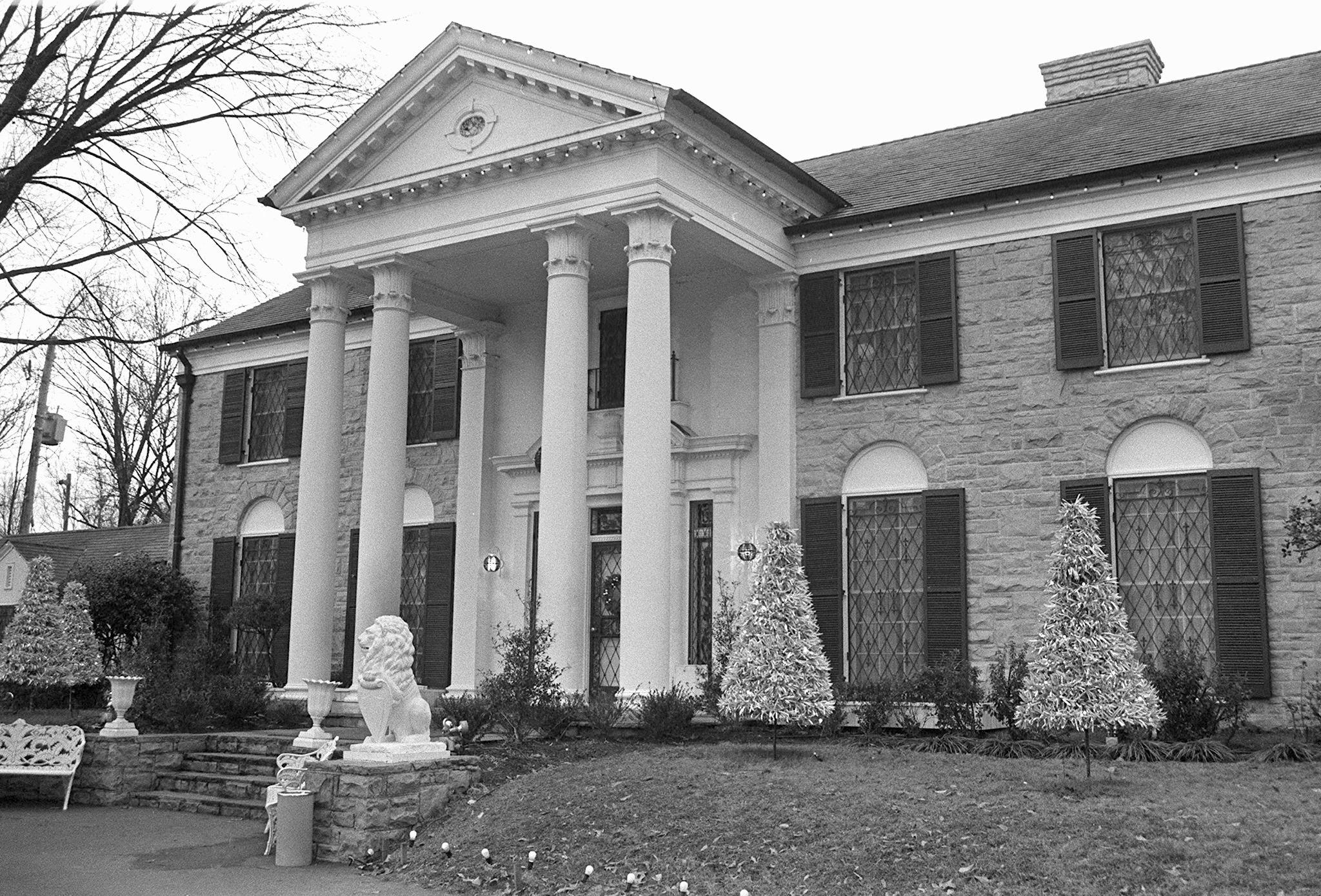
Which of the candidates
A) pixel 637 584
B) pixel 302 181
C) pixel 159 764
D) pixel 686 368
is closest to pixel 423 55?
pixel 302 181

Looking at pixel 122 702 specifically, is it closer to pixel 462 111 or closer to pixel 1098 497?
pixel 462 111

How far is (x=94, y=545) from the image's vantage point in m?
32.3

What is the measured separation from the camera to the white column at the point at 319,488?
59.8 feet

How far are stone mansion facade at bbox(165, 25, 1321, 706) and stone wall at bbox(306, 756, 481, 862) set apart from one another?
3.89 metres

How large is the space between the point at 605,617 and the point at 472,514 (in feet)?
9.06

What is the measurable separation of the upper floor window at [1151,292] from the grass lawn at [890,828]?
550cm

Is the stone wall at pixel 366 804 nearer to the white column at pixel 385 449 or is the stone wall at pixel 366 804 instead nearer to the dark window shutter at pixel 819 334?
the white column at pixel 385 449

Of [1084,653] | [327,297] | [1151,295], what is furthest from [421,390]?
[1084,653]

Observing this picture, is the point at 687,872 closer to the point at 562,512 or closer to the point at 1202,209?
the point at 562,512

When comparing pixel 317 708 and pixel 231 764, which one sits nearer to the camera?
pixel 317 708

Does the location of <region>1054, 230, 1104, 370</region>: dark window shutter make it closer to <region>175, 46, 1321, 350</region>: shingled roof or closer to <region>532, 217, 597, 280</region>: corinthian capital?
<region>175, 46, 1321, 350</region>: shingled roof

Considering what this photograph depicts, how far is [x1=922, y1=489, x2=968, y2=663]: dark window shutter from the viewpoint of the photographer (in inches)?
630

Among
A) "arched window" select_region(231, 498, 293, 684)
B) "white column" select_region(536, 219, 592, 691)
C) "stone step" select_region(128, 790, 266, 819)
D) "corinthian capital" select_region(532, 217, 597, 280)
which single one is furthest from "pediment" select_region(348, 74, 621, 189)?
"stone step" select_region(128, 790, 266, 819)

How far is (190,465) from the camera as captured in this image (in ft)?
79.8
